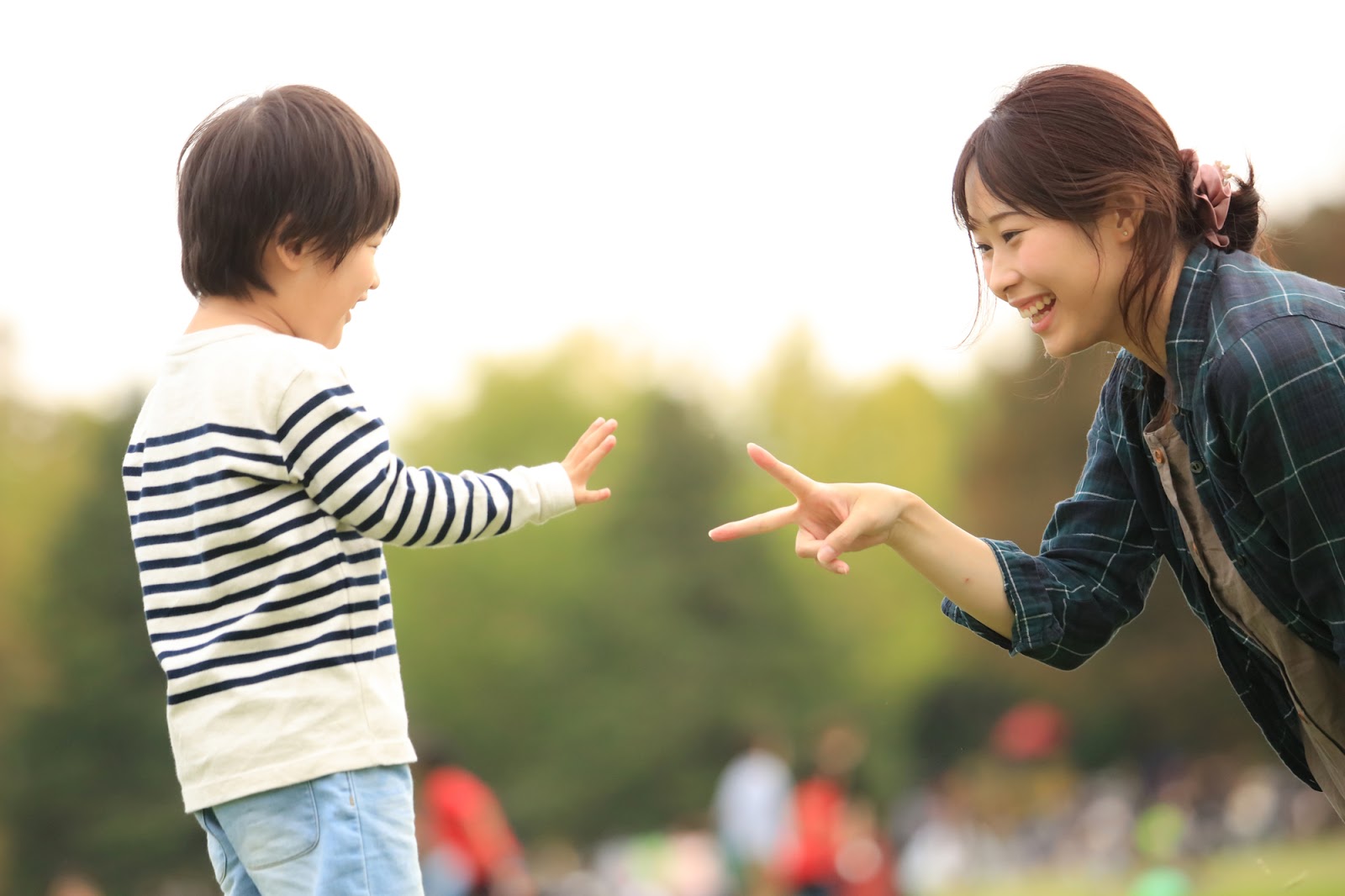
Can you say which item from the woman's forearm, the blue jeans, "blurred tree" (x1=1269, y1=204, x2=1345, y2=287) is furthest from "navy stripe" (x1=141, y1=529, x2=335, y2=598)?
"blurred tree" (x1=1269, y1=204, x2=1345, y2=287)

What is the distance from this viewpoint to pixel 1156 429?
2.94m

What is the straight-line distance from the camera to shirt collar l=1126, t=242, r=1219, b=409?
2674mm

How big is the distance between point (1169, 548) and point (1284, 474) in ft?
1.80

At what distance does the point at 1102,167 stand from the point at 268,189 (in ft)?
4.91

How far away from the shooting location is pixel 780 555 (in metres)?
36.8

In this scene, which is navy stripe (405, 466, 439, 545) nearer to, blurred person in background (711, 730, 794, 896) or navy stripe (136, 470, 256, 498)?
navy stripe (136, 470, 256, 498)

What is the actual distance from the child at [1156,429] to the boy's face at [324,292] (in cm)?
80

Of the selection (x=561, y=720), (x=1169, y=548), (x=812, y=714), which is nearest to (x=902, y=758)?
(x=812, y=714)

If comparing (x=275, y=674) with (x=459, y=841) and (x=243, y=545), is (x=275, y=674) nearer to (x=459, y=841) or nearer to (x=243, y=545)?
(x=243, y=545)

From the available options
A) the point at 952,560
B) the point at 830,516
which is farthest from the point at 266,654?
the point at 952,560

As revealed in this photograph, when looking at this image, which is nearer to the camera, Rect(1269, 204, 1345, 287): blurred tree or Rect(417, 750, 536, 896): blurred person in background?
Rect(417, 750, 536, 896): blurred person in background

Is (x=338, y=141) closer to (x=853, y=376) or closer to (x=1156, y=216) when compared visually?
(x=1156, y=216)

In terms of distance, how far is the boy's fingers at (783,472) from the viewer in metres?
2.88

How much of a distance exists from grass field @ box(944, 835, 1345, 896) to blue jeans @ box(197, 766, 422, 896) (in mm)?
10276
